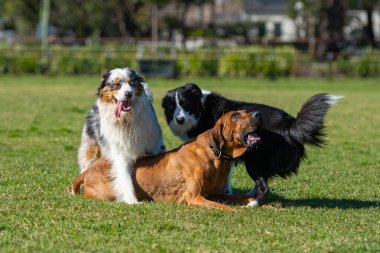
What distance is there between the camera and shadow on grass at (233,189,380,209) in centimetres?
893

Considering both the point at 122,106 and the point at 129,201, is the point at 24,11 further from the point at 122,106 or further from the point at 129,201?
the point at 129,201

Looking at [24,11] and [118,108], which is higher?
[24,11]

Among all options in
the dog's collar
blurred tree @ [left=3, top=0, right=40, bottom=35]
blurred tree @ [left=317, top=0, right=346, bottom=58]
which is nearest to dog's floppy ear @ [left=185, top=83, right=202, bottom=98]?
the dog's collar

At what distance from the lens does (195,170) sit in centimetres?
860

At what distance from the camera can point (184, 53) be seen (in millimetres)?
40625

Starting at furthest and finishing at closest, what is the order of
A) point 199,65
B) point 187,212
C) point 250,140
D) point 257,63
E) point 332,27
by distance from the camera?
point 332,27
point 257,63
point 199,65
point 250,140
point 187,212

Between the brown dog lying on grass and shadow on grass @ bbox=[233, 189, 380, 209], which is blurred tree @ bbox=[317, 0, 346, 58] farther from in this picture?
the brown dog lying on grass

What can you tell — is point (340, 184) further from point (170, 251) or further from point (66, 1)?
point (66, 1)

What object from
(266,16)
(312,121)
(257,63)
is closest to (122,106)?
(312,121)

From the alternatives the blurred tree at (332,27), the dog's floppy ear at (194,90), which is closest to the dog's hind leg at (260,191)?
the dog's floppy ear at (194,90)

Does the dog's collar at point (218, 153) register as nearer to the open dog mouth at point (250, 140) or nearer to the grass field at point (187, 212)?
the open dog mouth at point (250, 140)

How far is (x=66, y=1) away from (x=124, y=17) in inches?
192

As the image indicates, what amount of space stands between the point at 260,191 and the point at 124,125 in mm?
1722

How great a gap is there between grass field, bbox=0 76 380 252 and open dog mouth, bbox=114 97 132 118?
1048 mm
